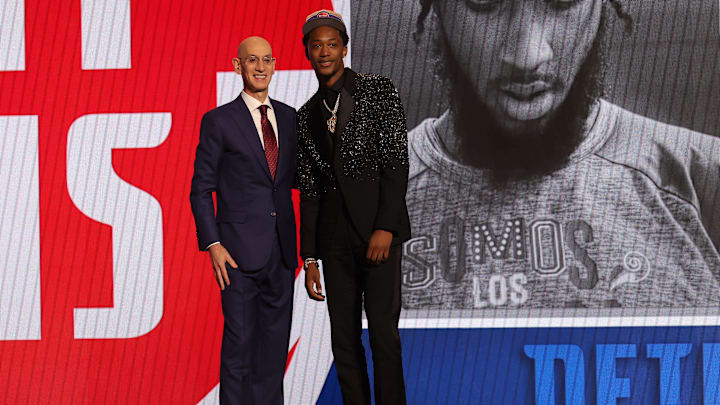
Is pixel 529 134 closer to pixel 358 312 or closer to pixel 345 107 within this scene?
A: pixel 345 107

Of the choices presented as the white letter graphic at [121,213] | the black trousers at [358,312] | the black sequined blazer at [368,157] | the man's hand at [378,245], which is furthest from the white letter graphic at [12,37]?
the man's hand at [378,245]

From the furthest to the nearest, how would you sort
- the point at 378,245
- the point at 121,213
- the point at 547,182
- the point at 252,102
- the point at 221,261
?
the point at 121,213
the point at 547,182
the point at 252,102
the point at 221,261
the point at 378,245

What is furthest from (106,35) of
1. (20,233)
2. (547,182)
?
(547,182)

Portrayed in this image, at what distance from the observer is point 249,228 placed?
2014 mm

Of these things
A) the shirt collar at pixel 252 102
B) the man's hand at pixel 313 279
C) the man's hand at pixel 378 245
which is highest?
the shirt collar at pixel 252 102

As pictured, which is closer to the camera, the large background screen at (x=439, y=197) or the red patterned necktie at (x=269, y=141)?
the red patterned necktie at (x=269, y=141)

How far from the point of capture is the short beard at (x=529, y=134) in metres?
2.72

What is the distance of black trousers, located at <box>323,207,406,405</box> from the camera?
194 cm

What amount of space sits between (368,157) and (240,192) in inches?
16.0

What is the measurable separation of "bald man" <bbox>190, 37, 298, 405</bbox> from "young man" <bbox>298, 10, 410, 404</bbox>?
0.14 metres

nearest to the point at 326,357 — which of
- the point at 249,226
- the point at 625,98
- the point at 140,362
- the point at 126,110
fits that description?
the point at 140,362

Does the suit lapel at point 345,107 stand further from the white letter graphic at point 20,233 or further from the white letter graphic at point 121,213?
the white letter graphic at point 20,233

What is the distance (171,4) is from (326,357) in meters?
1.64

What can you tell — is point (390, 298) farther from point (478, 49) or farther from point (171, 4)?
point (171, 4)
